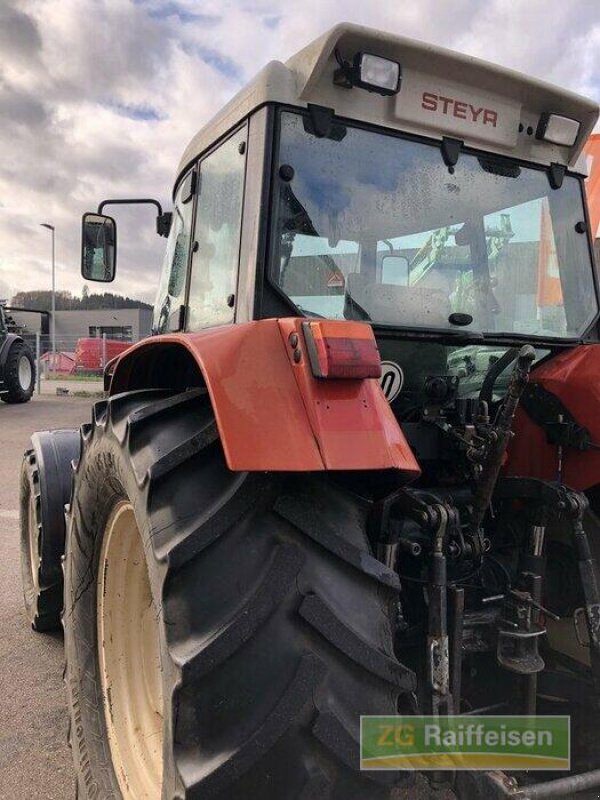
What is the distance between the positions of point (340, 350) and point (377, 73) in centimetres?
102

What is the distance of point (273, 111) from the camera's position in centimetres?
197

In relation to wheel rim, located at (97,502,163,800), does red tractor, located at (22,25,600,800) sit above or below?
above

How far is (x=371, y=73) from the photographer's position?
1944 millimetres

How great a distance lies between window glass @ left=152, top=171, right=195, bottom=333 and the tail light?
121 centimetres

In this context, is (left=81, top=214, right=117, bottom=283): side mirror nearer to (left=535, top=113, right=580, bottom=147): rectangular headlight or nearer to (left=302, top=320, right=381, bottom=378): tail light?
(left=535, top=113, right=580, bottom=147): rectangular headlight

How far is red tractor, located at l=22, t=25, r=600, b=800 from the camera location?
1.33 metres

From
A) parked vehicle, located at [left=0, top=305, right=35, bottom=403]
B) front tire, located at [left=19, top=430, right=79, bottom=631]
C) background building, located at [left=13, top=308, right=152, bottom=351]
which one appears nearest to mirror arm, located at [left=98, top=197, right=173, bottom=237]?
front tire, located at [left=19, top=430, right=79, bottom=631]

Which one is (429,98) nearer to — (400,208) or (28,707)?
(400,208)

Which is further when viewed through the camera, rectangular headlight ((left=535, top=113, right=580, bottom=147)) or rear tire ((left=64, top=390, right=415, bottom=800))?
rectangular headlight ((left=535, top=113, right=580, bottom=147))

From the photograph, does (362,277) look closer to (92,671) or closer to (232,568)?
(232,568)

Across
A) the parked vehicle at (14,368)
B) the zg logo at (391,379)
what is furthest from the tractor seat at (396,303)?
the parked vehicle at (14,368)

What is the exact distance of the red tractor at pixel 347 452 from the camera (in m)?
1.33

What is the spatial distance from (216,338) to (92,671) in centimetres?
136

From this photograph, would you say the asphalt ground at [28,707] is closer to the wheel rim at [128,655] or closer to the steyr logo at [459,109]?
the wheel rim at [128,655]
